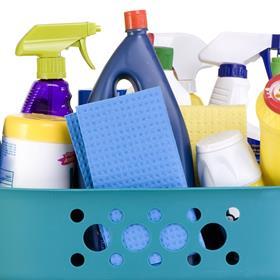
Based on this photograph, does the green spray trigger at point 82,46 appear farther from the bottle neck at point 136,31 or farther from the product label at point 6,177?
the product label at point 6,177

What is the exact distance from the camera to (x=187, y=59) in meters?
1.29

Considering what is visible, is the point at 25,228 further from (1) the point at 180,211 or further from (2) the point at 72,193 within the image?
(1) the point at 180,211

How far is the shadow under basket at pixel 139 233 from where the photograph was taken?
2.99ft

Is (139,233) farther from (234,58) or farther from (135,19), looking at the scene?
(234,58)

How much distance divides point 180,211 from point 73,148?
0.17m

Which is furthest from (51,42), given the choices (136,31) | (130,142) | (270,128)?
(270,128)

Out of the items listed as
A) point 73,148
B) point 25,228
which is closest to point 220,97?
point 73,148

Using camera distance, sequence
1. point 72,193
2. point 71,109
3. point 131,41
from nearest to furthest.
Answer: point 72,193
point 131,41
point 71,109

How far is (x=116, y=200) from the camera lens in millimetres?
911

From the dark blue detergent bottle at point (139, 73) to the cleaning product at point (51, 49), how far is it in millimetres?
86

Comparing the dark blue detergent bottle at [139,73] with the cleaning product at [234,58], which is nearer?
the dark blue detergent bottle at [139,73]

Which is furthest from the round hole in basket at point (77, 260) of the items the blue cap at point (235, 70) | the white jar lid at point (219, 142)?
the blue cap at point (235, 70)

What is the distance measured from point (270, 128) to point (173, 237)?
0.61ft

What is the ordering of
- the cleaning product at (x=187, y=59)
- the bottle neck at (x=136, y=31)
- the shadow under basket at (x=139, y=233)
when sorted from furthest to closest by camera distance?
1. the cleaning product at (x=187, y=59)
2. the bottle neck at (x=136, y=31)
3. the shadow under basket at (x=139, y=233)
